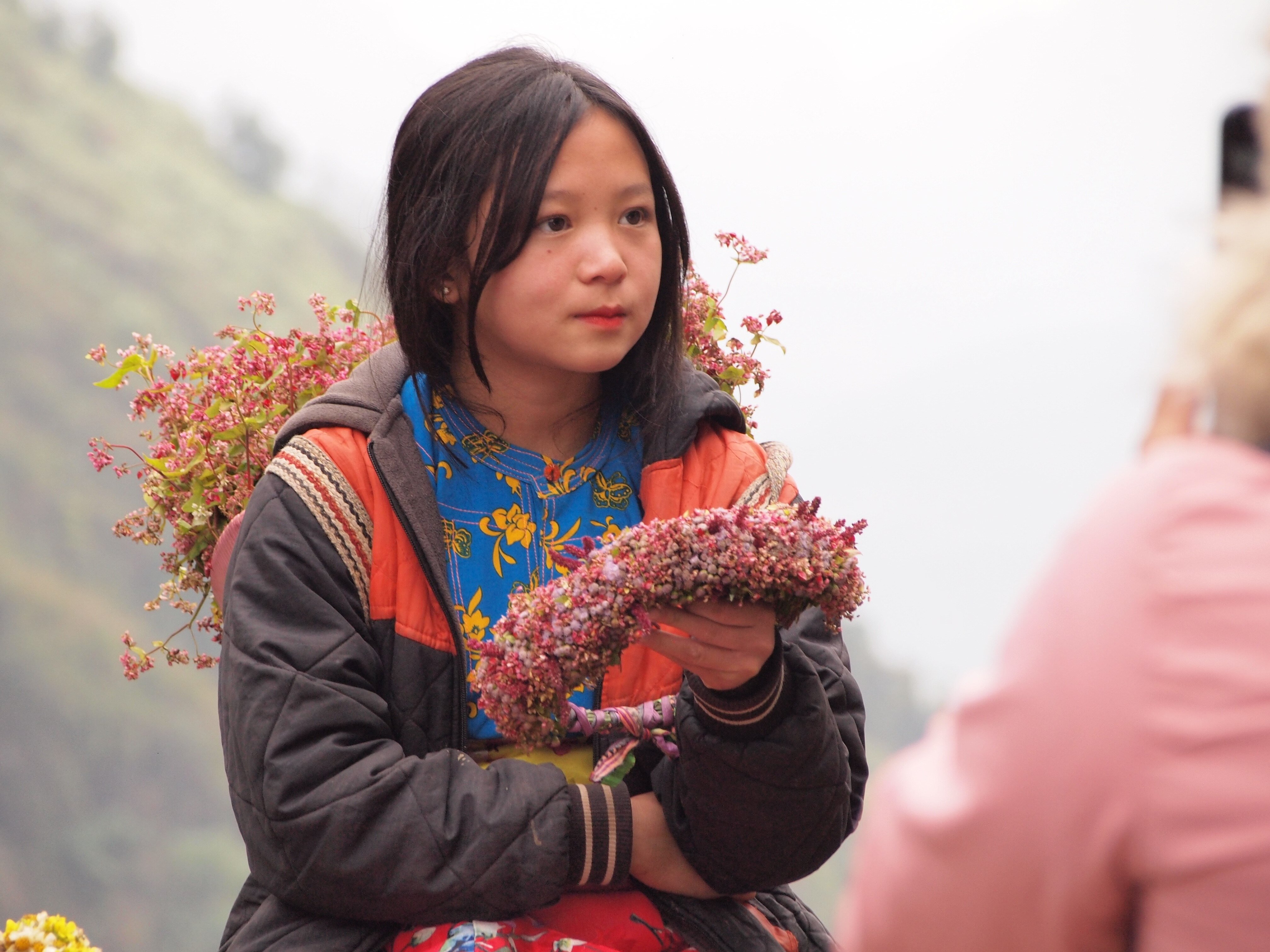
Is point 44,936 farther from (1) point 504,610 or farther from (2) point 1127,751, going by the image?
(2) point 1127,751

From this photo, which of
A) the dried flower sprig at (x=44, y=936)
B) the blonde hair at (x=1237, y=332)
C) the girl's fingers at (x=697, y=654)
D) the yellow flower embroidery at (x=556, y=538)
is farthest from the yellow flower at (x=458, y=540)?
the blonde hair at (x=1237, y=332)

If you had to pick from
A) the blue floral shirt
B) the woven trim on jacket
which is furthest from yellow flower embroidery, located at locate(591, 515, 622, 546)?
the woven trim on jacket

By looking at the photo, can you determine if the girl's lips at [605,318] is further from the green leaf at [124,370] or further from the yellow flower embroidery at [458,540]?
the green leaf at [124,370]

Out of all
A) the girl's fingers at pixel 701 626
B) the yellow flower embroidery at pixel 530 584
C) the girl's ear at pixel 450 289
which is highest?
the girl's ear at pixel 450 289

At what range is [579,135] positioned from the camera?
1.79 m

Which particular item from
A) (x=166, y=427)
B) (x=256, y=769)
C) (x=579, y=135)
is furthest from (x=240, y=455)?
(x=579, y=135)

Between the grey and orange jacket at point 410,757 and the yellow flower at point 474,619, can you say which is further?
the yellow flower at point 474,619

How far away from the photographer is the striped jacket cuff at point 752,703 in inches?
62.4

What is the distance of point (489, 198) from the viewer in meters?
1.80

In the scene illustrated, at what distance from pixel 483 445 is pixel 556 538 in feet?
0.61

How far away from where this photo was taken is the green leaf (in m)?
2.13

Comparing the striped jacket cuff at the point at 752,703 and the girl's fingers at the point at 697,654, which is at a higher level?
the girl's fingers at the point at 697,654

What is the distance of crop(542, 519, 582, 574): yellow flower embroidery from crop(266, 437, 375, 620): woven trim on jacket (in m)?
0.26

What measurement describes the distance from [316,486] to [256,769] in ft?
1.26
